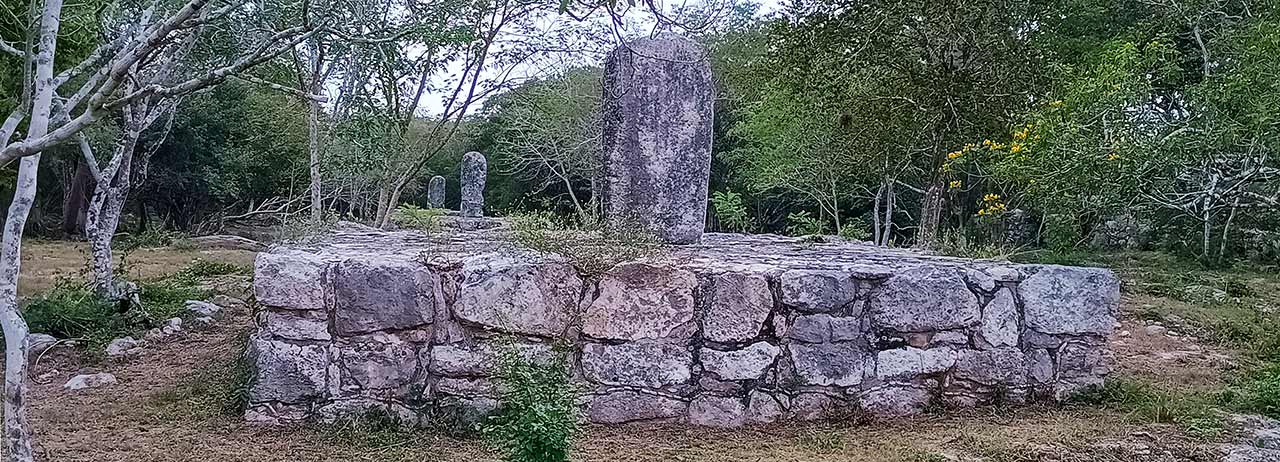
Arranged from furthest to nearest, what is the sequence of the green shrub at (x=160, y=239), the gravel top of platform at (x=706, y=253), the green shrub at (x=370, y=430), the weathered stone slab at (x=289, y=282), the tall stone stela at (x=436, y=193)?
the tall stone stela at (x=436, y=193) → the green shrub at (x=160, y=239) → the gravel top of platform at (x=706, y=253) → the weathered stone slab at (x=289, y=282) → the green shrub at (x=370, y=430)

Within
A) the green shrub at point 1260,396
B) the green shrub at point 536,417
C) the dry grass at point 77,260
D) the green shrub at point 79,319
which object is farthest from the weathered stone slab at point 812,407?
the dry grass at point 77,260

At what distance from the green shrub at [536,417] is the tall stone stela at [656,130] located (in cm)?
199

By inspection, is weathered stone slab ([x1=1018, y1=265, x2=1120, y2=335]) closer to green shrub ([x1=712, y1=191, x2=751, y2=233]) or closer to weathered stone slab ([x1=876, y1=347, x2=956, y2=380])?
weathered stone slab ([x1=876, y1=347, x2=956, y2=380])

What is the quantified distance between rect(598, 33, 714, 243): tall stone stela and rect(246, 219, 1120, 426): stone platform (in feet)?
2.94

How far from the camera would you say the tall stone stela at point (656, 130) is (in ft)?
20.2

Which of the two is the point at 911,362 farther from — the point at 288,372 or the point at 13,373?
the point at 13,373

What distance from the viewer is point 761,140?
1916 centimetres

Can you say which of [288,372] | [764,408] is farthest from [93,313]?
[764,408]

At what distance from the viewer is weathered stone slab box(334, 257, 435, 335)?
4840mm

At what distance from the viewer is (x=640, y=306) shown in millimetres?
5020

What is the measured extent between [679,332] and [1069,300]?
232 cm

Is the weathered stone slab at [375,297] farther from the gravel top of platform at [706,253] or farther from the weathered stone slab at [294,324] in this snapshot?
the gravel top of platform at [706,253]

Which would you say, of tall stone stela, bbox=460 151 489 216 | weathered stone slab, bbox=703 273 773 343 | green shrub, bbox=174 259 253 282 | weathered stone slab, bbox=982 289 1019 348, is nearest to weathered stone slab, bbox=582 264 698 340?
weathered stone slab, bbox=703 273 773 343

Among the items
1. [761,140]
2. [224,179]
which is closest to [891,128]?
[761,140]
